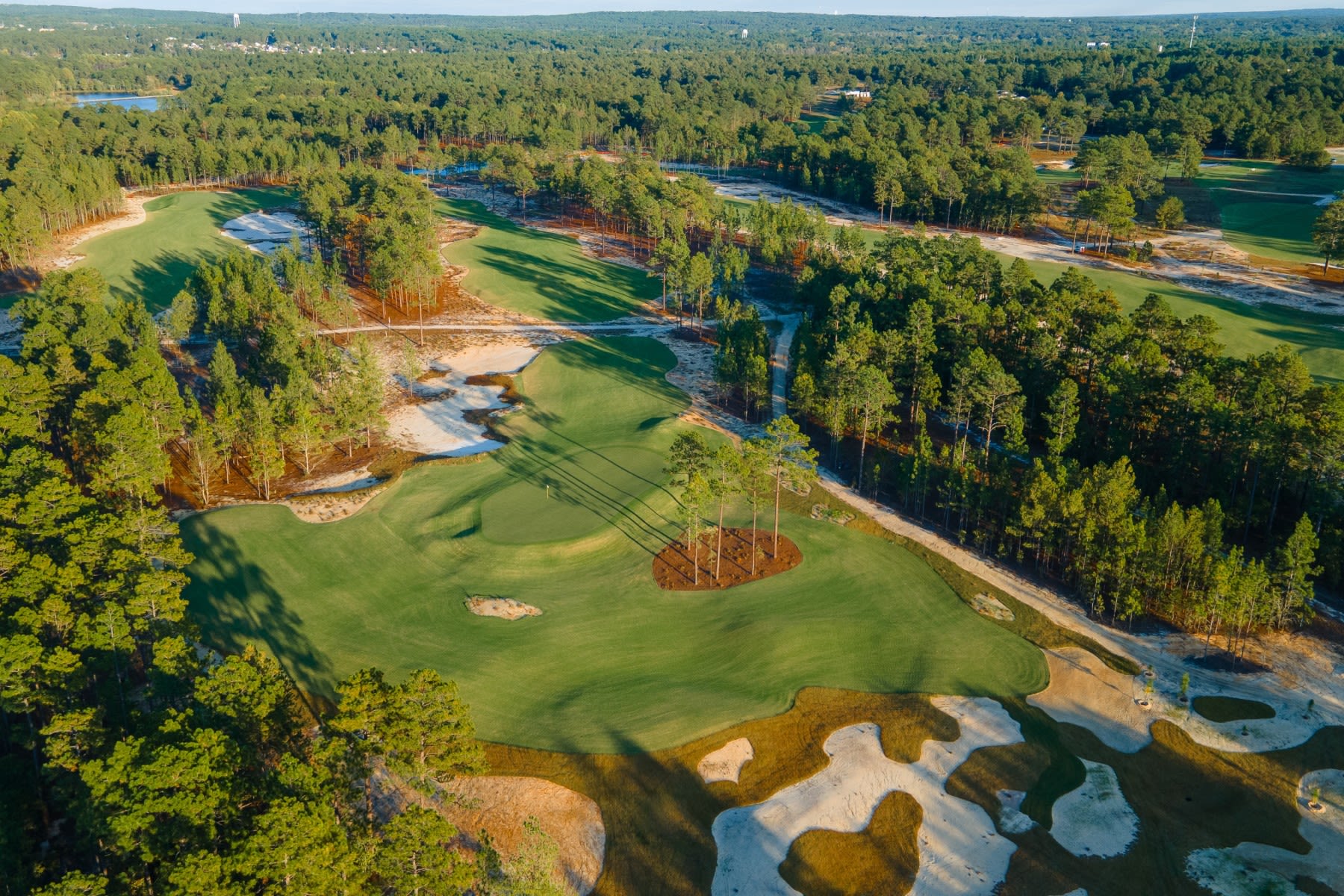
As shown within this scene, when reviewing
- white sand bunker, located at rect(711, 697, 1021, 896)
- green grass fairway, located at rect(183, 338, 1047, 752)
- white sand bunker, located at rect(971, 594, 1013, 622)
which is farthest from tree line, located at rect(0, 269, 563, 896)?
white sand bunker, located at rect(971, 594, 1013, 622)

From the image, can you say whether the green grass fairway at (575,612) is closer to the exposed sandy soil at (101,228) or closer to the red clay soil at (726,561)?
the red clay soil at (726,561)

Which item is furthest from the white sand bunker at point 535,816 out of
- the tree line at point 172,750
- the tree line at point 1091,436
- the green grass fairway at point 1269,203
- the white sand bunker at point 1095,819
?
the green grass fairway at point 1269,203

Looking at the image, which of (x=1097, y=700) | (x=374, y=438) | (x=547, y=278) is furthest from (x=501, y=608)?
(x=547, y=278)

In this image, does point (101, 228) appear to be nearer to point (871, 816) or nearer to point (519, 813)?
point (519, 813)

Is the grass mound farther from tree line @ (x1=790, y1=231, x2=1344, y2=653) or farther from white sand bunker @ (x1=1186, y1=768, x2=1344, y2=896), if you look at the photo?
white sand bunker @ (x1=1186, y1=768, x2=1344, y2=896)

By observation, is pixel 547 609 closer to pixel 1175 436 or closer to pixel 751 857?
pixel 751 857
